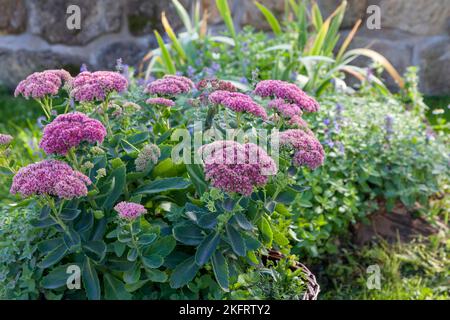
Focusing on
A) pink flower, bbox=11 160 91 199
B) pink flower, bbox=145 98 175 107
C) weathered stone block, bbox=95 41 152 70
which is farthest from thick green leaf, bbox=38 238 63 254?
weathered stone block, bbox=95 41 152 70

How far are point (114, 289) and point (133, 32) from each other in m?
3.21

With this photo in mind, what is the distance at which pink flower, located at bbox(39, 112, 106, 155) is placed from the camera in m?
1.78

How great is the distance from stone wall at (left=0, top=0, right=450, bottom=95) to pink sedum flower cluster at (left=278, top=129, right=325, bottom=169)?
2987mm

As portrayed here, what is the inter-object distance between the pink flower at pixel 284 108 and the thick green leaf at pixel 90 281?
29.8 inches

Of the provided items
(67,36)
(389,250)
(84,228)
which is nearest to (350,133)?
(389,250)

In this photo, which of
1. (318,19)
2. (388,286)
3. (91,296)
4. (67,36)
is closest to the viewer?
(91,296)

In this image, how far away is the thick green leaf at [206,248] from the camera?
1858mm

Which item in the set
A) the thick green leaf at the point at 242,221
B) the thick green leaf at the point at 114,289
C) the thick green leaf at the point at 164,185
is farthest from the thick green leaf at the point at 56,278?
the thick green leaf at the point at 242,221

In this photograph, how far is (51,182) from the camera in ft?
5.61

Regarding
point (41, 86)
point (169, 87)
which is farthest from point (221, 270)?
point (41, 86)

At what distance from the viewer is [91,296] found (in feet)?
6.15

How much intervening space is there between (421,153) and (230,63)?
4.55ft

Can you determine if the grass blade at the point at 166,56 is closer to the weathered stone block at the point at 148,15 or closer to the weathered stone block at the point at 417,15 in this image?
the weathered stone block at the point at 148,15

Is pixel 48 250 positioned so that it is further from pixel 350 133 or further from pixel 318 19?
pixel 318 19
